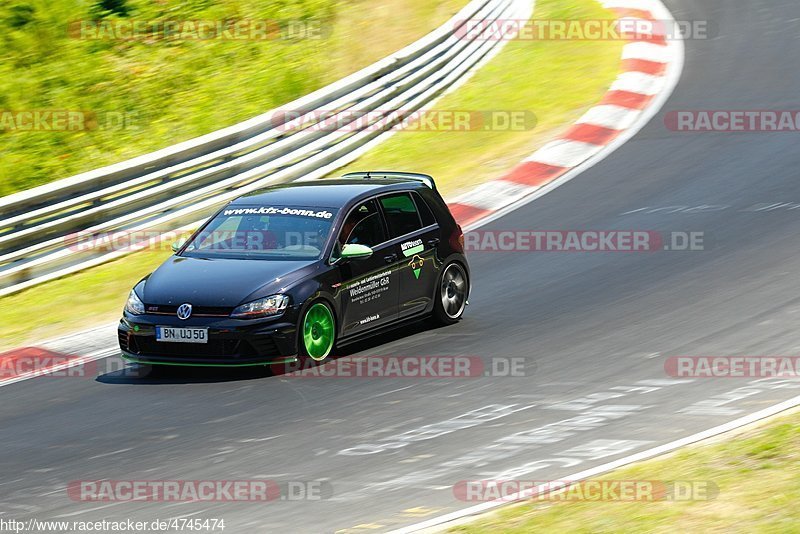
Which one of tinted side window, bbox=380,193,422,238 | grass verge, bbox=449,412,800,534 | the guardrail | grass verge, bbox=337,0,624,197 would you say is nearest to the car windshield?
tinted side window, bbox=380,193,422,238

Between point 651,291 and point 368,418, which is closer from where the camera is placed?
point 368,418

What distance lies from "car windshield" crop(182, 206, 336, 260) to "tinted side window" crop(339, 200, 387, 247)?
0.17 meters

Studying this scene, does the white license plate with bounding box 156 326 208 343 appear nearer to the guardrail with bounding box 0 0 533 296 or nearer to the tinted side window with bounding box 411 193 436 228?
the tinted side window with bounding box 411 193 436 228

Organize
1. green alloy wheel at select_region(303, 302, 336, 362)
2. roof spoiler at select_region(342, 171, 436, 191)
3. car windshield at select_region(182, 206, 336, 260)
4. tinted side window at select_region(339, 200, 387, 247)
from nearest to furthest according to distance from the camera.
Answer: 1. green alloy wheel at select_region(303, 302, 336, 362)
2. car windshield at select_region(182, 206, 336, 260)
3. tinted side window at select_region(339, 200, 387, 247)
4. roof spoiler at select_region(342, 171, 436, 191)

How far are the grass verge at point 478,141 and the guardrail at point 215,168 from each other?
276 mm

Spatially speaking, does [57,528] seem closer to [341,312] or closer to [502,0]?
[341,312]

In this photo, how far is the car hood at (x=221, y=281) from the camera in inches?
394

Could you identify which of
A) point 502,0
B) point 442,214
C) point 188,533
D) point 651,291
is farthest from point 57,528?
point 502,0

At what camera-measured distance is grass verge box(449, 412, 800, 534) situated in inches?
244

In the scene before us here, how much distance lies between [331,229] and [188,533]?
430cm

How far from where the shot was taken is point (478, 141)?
1742cm

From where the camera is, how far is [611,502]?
22.0ft

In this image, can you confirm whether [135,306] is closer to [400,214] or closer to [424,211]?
[400,214]

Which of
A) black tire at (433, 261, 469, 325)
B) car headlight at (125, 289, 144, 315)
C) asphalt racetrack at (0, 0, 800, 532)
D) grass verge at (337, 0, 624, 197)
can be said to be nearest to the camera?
asphalt racetrack at (0, 0, 800, 532)
